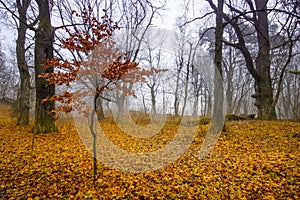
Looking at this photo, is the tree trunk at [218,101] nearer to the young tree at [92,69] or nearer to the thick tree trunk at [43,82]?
the young tree at [92,69]

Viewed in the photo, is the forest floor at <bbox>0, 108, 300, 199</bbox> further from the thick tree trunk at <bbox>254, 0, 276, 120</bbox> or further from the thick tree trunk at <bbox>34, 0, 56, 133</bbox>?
the thick tree trunk at <bbox>254, 0, 276, 120</bbox>

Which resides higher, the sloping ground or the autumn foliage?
the autumn foliage

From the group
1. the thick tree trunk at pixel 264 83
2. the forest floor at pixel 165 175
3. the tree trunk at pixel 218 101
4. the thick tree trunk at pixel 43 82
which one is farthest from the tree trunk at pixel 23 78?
the thick tree trunk at pixel 264 83

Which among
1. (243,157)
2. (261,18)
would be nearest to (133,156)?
(243,157)

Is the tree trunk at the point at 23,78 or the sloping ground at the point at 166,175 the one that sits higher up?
the tree trunk at the point at 23,78

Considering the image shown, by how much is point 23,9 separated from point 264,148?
10.2 metres

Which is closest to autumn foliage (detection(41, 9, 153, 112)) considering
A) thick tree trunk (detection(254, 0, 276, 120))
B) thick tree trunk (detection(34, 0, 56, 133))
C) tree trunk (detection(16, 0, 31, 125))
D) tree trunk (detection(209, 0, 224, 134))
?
thick tree trunk (detection(34, 0, 56, 133))

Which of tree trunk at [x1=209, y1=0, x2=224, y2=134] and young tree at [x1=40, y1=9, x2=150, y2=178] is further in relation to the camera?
tree trunk at [x1=209, y1=0, x2=224, y2=134]

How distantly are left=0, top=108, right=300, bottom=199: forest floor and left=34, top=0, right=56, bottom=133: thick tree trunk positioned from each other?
98cm

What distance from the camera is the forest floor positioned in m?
3.15

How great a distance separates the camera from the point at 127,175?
12.4 ft

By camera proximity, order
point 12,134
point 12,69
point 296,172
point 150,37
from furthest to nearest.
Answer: point 12,69
point 150,37
point 12,134
point 296,172

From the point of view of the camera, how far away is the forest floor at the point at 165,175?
10.3 ft

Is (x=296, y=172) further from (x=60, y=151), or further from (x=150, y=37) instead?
(x=150, y=37)
